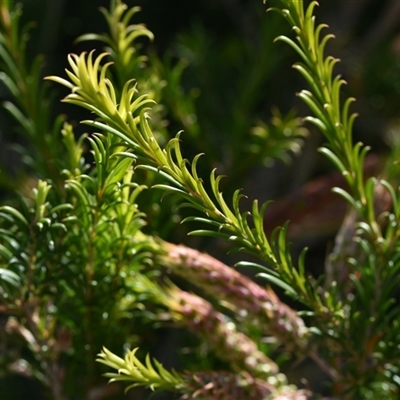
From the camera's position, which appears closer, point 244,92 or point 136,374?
point 136,374

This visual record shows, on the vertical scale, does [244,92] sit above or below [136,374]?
above

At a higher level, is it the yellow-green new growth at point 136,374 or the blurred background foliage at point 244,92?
the blurred background foliage at point 244,92

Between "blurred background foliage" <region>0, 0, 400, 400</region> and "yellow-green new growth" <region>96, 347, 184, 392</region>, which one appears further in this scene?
"blurred background foliage" <region>0, 0, 400, 400</region>

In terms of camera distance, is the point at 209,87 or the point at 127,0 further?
the point at 127,0

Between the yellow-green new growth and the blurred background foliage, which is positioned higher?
the blurred background foliage

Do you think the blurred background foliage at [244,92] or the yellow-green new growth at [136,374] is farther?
the blurred background foliage at [244,92]

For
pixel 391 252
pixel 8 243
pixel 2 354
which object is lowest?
pixel 2 354

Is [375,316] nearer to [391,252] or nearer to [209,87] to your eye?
[391,252]

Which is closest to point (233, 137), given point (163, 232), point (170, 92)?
point (170, 92)
